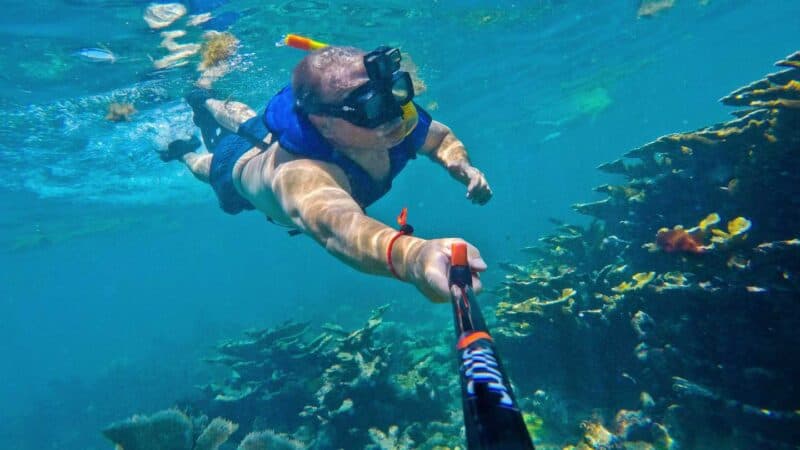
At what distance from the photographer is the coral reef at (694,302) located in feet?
13.5

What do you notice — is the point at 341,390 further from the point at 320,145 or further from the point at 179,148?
the point at 179,148

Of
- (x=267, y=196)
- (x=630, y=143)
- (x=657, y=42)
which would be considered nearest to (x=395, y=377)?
(x=267, y=196)

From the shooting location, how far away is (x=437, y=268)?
1894 mm

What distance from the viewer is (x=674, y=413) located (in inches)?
177

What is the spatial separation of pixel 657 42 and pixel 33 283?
75058 mm

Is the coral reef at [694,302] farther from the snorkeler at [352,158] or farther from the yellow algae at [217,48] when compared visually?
the yellow algae at [217,48]

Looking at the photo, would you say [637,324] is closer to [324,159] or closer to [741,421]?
[741,421]

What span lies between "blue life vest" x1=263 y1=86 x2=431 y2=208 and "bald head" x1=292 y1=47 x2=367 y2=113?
0.62ft

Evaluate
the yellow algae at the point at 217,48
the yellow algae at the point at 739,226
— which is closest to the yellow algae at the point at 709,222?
the yellow algae at the point at 739,226

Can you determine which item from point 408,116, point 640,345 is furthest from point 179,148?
Result: point 640,345

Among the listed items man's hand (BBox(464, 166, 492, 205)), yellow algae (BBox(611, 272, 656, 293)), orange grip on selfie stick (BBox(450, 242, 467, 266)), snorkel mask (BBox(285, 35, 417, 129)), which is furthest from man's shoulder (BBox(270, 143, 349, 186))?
yellow algae (BBox(611, 272, 656, 293))

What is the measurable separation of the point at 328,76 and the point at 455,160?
5.84ft

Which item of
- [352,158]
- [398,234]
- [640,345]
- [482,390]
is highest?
[640,345]

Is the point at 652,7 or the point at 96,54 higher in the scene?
the point at 652,7
